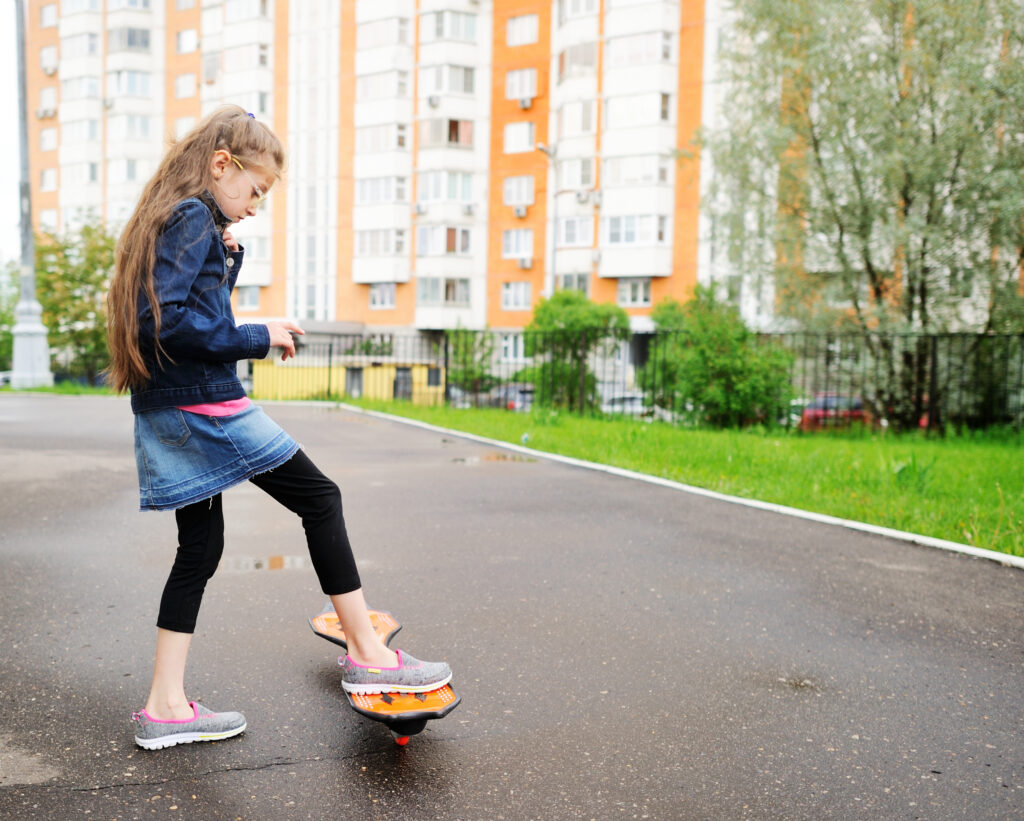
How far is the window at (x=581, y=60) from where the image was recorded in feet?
155

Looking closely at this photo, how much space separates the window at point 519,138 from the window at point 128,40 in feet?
83.3

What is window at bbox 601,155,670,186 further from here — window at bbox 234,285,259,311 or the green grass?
the green grass

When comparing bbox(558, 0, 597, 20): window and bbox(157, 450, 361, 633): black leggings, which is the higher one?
bbox(558, 0, 597, 20): window

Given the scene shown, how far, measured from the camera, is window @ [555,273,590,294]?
160ft

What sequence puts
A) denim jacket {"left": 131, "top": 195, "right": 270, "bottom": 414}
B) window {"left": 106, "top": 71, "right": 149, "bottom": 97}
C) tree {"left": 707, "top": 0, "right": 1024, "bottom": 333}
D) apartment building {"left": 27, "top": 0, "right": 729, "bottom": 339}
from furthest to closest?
window {"left": 106, "top": 71, "right": 149, "bottom": 97}, apartment building {"left": 27, "top": 0, "right": 729, "bottom": 339}, tree {"left": 707, "top": 0, "right": 1024, "bottom": 333}, denim jacket {"left": 131, "top": 195, "right": 270, "bottom": 414}

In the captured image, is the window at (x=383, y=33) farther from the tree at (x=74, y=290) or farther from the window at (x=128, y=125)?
the tree at (x=74, y=290)

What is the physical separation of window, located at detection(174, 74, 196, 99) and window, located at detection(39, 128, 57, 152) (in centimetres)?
997

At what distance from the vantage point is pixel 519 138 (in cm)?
A: 5109

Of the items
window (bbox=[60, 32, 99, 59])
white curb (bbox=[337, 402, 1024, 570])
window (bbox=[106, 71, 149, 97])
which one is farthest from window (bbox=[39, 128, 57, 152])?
white curb (bbox=[337, 402, 1024, 570])

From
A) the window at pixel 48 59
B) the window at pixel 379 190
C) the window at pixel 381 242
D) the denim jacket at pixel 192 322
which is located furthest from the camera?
the window at pixel 48 59

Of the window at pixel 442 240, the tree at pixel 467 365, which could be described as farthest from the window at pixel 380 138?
the tree at pixel 467 365

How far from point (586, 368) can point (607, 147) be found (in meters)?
32.1

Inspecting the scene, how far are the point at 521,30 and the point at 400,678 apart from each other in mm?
52128

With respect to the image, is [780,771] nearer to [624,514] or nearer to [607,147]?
[624,514]
